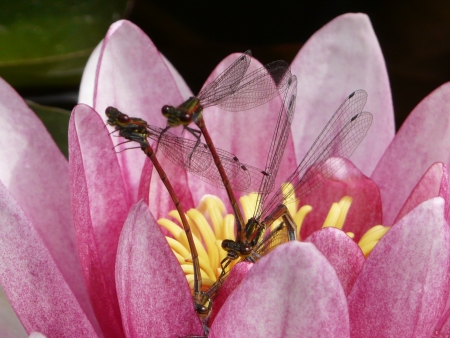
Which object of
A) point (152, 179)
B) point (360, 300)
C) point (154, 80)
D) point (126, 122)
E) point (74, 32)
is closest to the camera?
point (360, 300)

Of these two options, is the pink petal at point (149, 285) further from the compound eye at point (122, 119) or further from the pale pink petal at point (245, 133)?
the pale pink petal at point (245, 133)

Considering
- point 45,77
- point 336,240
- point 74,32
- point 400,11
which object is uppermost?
point 400,11

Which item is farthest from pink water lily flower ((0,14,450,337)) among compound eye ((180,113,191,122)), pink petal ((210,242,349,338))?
compound eye ((180,113,191,122))

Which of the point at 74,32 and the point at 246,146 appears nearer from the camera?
the point at 246,146

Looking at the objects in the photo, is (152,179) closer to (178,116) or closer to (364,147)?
(178,116)

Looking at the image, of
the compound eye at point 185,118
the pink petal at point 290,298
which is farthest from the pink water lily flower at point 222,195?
the compound eye at point 185,118

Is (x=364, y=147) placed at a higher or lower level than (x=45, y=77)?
higher

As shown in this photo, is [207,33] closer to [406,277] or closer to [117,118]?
[117,118]

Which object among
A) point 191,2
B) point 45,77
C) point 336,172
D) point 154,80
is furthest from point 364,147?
point 45,77
